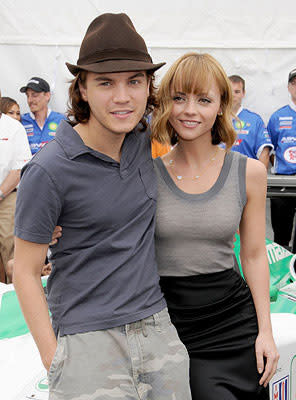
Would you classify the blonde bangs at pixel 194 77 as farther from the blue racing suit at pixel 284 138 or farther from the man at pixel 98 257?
the blue racing suit at pixel 284 138

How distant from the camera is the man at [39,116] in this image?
205 inches

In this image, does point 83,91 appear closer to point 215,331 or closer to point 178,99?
point 178,99

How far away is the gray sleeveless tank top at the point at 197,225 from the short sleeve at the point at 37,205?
1.34 ft

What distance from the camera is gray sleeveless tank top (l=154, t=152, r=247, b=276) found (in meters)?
1.61

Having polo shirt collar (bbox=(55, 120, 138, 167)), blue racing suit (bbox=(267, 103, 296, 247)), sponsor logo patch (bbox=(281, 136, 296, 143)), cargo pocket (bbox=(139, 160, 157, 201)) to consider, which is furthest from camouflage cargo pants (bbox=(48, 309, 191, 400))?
sponsor logo patch (bbox=(281, 136, 296, 143))

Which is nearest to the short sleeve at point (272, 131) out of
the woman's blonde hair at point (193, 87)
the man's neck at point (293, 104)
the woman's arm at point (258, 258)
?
the man's neck at point (293, 104)

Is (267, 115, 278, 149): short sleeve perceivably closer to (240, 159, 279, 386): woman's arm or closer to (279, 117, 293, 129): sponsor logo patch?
(279, 117, 293, 129): sponsor logo patch

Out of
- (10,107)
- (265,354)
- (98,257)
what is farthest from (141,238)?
(10,107)

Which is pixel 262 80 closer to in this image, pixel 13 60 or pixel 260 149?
pixel 260 149

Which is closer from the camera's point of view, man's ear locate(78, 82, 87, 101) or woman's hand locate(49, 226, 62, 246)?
woman's hand locate(49, 226, 62, 246)

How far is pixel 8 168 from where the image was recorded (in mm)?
4188

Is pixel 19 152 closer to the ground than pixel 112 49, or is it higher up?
closer to the ground

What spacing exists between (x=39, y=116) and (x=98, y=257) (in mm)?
4234

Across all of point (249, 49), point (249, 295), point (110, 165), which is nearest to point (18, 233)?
point (110, 165)
